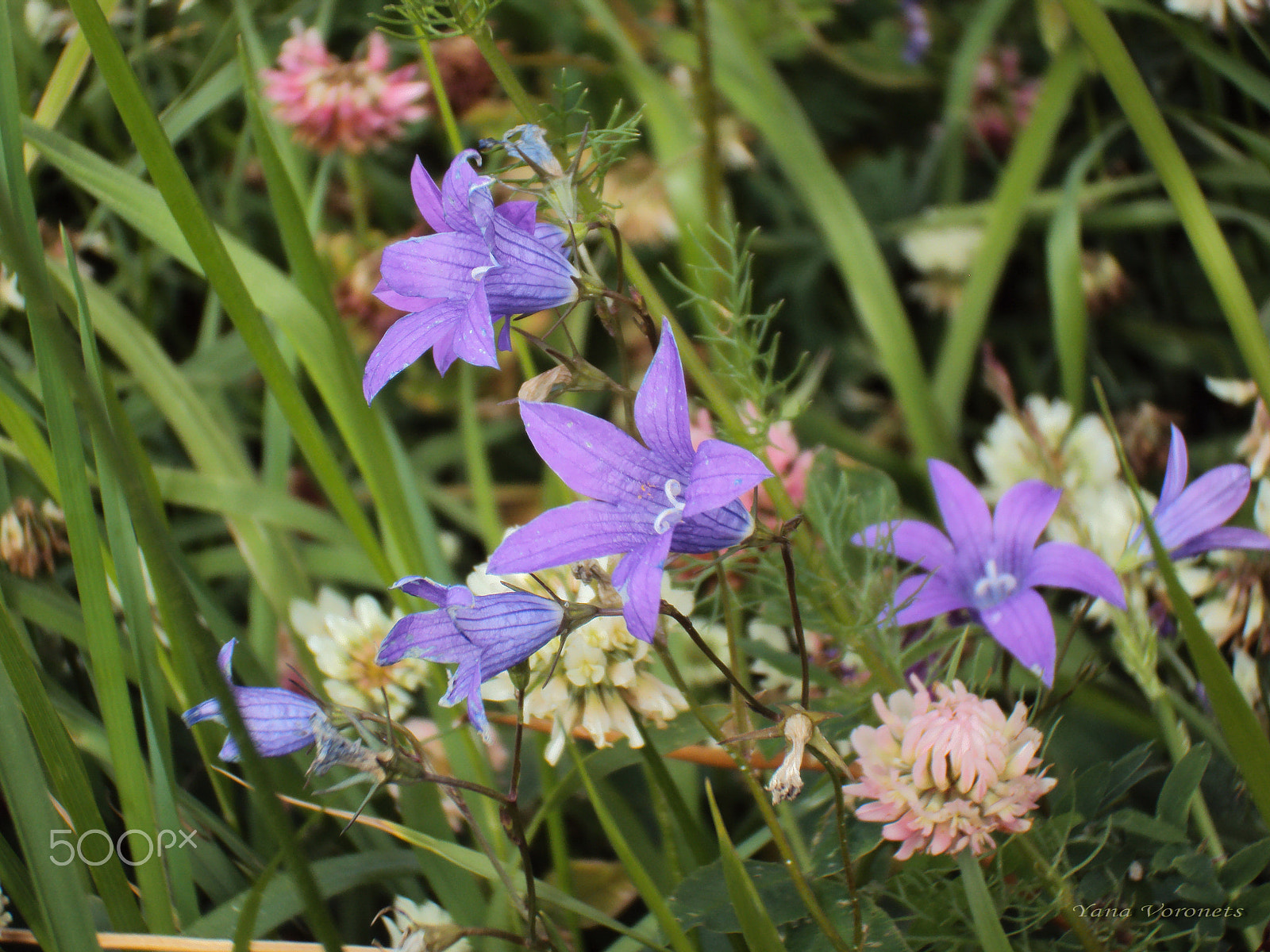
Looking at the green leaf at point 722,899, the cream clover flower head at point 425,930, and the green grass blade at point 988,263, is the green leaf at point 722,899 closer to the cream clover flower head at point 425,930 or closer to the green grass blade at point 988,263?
the cream clover flower head at point 425,930

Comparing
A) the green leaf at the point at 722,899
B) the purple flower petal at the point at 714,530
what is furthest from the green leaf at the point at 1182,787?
the purple flower petal at the point at 714,530

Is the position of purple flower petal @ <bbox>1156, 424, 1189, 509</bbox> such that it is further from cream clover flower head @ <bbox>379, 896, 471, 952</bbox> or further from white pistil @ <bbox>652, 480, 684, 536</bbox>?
cream clover flower head @ <bbox>379, 896, 471, 952</bbox>

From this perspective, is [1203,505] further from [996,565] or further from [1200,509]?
[996,565]

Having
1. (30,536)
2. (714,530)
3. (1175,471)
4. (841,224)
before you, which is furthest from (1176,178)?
(30,536)

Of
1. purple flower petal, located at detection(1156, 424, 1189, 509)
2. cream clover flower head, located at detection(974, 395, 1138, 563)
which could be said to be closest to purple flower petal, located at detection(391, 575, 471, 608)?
purple flower petal, located at detection(1156, 424, 1189, 509)

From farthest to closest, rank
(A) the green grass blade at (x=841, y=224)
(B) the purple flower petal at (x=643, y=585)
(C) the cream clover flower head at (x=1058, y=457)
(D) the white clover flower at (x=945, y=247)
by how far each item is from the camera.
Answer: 1. (D) the white clover flower at (x=945, y=247)
2. (A) the green grass blade at (x=841, y=224)
3. (C) the cream clover flower head at (x=1058, y=457)
4. (B) the purple flower petal at (x=643, y=585)

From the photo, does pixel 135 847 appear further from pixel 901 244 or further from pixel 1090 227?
pixel 1090 227

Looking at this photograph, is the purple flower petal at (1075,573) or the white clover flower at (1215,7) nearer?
the purple flower petal at (1075,573)
